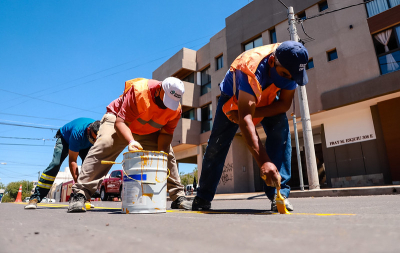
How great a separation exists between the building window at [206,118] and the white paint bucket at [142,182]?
16092 mm

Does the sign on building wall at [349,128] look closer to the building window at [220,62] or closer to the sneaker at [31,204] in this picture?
the building window at [220,62]

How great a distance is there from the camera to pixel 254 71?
2369mm

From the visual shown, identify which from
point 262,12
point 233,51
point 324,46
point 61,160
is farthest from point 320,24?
point 61,160

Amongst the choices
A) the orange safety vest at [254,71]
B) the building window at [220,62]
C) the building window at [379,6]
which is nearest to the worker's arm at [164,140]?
the orange safety vest at [254,71]

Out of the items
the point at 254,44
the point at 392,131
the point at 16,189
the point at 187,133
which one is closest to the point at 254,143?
the point at 392,131

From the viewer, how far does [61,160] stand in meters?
4.72

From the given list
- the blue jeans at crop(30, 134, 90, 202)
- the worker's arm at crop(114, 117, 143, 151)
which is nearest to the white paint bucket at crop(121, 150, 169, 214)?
the worker's arm at crop(114, 117, 143, 151)

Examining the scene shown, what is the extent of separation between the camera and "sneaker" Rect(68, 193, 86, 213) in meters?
2.86

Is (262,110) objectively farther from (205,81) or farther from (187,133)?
(205,81)

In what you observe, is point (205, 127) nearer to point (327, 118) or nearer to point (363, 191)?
point (327, 118)

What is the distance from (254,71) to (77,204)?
7.33ft

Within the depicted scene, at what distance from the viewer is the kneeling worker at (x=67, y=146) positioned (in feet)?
14.4

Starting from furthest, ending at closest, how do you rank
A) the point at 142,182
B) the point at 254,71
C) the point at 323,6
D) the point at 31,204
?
1. the point at 323,6
2. the point at 31,204
3. the point at 142,182
4. the point at 254,71

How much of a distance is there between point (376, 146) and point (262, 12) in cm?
922
